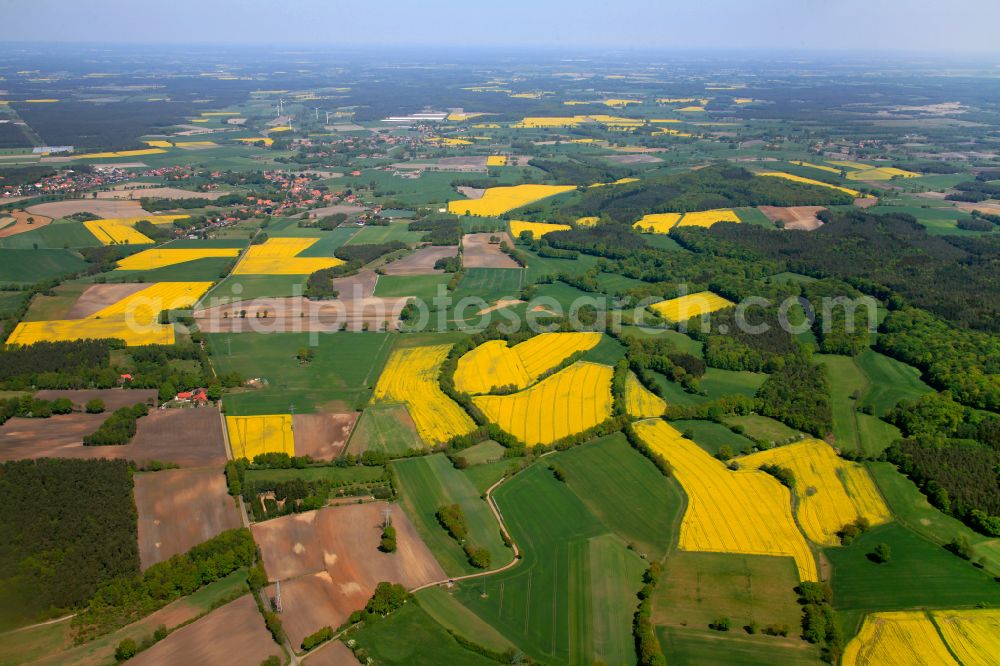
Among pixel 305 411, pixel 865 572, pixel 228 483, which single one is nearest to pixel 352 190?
pixel 305 411

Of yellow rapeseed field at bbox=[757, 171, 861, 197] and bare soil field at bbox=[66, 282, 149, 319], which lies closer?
bare soil field at bbox=[66, 282, 149, 319]

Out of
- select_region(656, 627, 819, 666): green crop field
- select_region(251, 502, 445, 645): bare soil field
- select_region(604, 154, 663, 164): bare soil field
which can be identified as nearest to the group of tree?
select_region(251, 502, 445, 645): bare soil field

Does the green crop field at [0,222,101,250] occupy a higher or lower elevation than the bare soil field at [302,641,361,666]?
higher

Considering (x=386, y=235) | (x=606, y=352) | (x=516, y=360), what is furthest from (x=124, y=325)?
(x=606, y=352)

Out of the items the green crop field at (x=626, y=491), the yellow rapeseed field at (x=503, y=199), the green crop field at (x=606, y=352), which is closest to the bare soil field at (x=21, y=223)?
the yellow rapeseed field at (x=503, y=199)

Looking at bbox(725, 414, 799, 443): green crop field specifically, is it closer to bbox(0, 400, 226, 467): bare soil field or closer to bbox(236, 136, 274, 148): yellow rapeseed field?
bbox(0, 400, 226, 467): bare soil field
